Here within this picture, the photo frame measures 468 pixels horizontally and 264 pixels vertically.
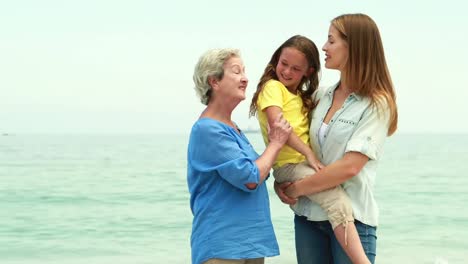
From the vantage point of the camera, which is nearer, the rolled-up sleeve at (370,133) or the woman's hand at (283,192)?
the rolled-up sleeve at (370,133)

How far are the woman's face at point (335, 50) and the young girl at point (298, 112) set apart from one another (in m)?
0.14

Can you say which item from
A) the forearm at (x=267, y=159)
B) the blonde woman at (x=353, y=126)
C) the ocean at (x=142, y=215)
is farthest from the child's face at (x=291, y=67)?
the ocean at (x=142, y=215)

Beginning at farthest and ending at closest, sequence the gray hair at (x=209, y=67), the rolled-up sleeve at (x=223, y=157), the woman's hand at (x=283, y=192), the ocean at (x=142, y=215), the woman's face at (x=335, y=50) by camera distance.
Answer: the ocean at (x=142, y=215) < the woman's hand at (x=283, y=192) < the woman's face at (x=335, y=50) < the gray hair at (x=209, y=67) < the rolled-up sleeve at (x=223, y=157)

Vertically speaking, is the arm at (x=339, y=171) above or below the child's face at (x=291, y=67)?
below

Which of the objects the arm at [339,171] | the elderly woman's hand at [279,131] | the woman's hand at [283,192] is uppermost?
the elderly woman's hand at [279,131]

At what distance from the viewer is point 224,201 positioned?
2.75 meters

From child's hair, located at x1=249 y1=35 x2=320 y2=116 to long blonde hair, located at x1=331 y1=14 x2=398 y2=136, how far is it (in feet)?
0.66

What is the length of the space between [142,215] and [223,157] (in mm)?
10627

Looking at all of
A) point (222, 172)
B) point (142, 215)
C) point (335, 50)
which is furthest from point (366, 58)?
point (142, 215)

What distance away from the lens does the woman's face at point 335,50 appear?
9.30 ft

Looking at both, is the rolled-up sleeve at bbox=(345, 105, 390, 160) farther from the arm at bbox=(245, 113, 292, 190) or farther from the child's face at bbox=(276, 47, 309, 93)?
the child's face at bbox=(276, 47, 309, 93)

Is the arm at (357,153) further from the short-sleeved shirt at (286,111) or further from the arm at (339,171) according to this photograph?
the short-sleeved shirt at (286,111)

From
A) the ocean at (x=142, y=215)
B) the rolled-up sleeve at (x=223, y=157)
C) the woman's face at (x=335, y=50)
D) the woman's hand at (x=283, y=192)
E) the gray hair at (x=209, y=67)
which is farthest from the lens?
the ocean at (x=142, y=215)

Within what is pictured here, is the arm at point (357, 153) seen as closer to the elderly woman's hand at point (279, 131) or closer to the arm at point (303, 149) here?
the arm at point (303, 149)
